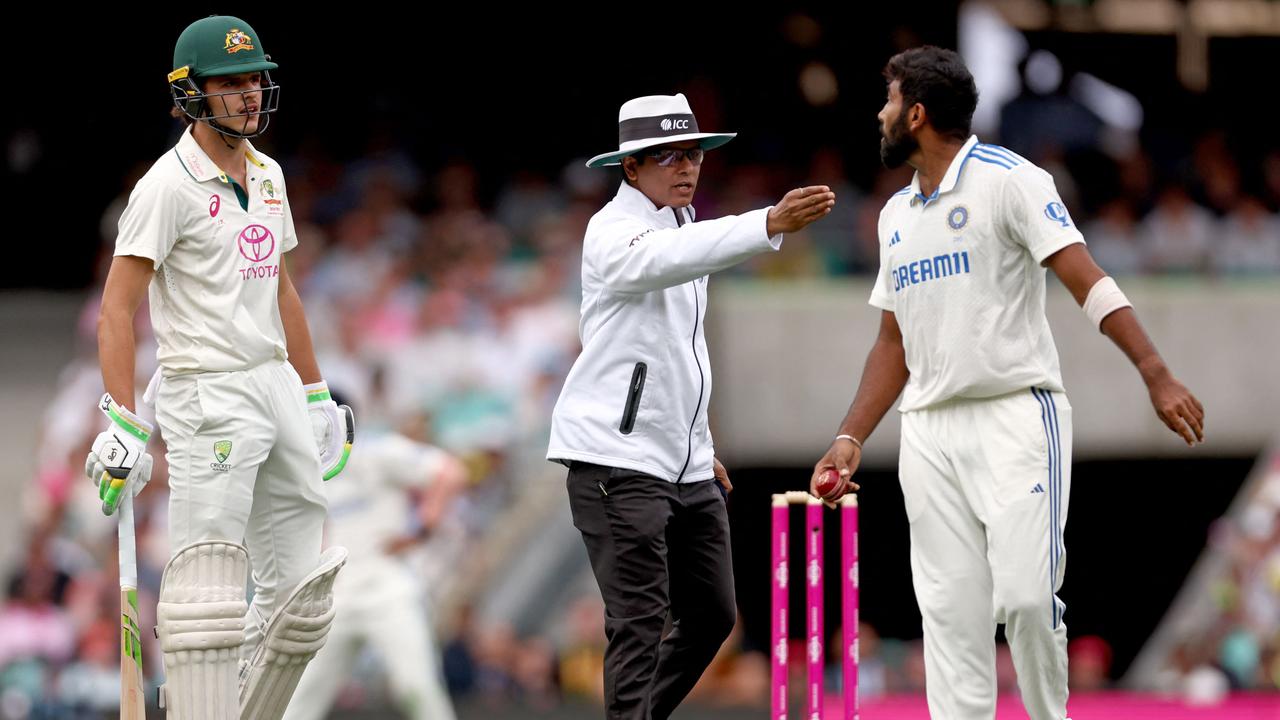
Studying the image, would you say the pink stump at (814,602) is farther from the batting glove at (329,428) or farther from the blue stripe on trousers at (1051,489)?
the batting glove at (329,428)

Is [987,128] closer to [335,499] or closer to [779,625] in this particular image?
[335,499]

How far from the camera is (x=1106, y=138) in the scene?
47.3ft

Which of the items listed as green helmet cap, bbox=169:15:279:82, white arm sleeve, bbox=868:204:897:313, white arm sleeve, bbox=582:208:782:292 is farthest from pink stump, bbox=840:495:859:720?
green helmet cap, bbox=169:15:279:82

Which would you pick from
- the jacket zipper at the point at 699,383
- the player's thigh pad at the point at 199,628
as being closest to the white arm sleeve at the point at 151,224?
the player's thigh pad at the point at 199,628

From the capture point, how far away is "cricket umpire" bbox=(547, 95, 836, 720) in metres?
5.09

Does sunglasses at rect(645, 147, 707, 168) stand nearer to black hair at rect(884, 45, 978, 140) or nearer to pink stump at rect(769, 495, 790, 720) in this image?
black hair at rect(884, 45, 978, 140)

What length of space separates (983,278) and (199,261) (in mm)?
2071

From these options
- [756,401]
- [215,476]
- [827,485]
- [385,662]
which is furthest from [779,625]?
[756,401]

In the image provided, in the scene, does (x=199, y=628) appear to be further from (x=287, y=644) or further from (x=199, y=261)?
(x=199, y=261)

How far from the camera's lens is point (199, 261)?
16.7 ft

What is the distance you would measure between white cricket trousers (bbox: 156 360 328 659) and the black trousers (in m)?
0.76

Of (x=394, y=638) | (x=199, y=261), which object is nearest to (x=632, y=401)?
(x=199, y=261)

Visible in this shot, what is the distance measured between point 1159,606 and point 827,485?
11.1m

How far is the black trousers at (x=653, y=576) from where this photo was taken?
5.09 meters
